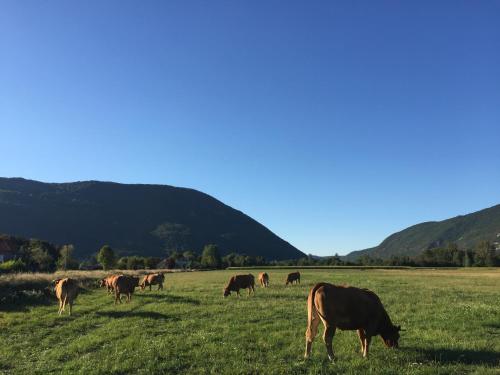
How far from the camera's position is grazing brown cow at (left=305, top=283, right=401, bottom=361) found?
12.8 m

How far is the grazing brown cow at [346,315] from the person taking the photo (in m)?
12.8

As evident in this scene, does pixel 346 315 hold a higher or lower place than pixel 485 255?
lower

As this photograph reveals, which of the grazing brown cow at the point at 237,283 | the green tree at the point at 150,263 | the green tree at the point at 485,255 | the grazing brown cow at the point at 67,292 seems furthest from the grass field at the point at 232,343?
the green tree at the point at 485,255

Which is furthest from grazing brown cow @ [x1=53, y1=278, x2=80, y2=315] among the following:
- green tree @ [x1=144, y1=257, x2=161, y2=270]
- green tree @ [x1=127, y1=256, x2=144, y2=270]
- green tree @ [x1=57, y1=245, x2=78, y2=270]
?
green tree @ [x1=144, y1=257, x2=161, y2=270]

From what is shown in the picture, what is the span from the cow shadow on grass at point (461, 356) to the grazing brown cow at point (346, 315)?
111 cm

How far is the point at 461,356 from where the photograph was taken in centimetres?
1234

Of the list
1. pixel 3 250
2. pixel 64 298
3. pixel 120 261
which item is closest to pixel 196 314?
pixel 64 298

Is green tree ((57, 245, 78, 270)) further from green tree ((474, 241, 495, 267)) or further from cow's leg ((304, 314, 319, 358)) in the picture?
green tree ((474, 241, 495, 267))

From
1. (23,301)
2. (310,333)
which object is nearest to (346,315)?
(310,333)

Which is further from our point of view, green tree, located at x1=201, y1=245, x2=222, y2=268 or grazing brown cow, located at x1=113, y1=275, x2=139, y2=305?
green tree, located at x1=201, y1=245, x2=222, y2=268

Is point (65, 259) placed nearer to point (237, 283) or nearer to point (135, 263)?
point (135, 263)

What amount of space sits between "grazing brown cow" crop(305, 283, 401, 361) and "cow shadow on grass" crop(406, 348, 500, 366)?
1111 millimetres

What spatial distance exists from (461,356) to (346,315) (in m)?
3.15

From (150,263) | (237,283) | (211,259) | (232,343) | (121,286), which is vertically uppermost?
(211,259)
